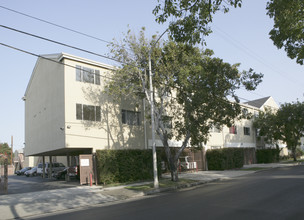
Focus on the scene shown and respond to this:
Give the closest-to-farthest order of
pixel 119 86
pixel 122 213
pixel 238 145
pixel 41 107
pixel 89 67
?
pixel 122 213 < pixel 119 86 < pixel 89 67 < pixel 41 107 < pixel 238 145

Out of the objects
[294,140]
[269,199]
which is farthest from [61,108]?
[294,140]

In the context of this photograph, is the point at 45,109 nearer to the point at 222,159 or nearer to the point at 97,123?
the point at 97,123

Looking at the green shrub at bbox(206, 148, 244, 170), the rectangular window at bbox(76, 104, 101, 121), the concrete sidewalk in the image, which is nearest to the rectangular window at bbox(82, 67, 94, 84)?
the rectangular window at bbox(76, 104, 101, 121)

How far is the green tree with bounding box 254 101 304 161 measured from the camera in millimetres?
37781

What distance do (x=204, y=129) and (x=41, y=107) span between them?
15.3 meters

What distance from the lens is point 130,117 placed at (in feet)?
79.2

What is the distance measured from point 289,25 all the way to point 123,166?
46.4ft

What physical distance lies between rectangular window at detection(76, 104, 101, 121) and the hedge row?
313 cm

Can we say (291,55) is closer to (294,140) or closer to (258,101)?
(294,140)

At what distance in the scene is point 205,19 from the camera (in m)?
10.1

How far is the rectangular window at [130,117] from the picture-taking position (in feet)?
77.6

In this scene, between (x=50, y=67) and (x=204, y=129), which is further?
(x=50, y=67)

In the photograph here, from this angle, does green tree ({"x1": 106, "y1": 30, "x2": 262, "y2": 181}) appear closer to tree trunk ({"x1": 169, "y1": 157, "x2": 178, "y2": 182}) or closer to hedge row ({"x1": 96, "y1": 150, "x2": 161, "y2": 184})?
tree trunk ({"x1": 169, "y1": 157, "x2": 178, "y2": 182})

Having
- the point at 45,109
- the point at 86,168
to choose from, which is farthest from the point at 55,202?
the point at 45,109
